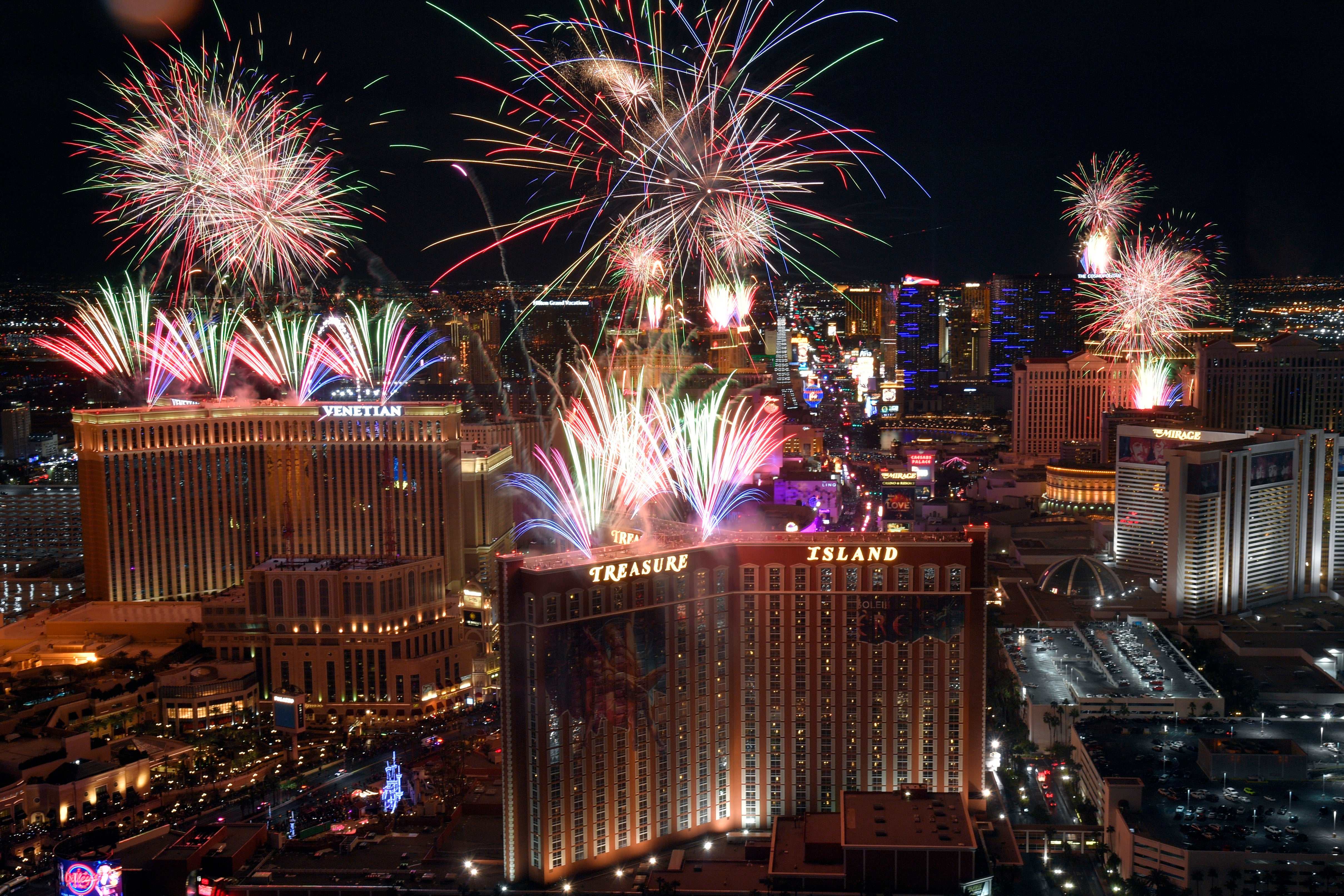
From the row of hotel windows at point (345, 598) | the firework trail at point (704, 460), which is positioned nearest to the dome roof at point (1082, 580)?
the firework trail at point (704, 460)

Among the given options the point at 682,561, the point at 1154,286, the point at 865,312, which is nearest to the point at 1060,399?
the point at 1154,286

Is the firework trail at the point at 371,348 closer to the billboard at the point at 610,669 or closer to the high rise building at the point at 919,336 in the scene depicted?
the billboard at the point at 610,669

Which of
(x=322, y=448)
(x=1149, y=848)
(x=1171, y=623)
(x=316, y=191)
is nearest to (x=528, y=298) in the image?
(x=322, y=448)

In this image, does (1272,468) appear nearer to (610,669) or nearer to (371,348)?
(610,669)

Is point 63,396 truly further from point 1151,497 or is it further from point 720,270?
point 1151,497

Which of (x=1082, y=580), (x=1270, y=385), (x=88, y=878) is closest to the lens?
(x=88, y=878)

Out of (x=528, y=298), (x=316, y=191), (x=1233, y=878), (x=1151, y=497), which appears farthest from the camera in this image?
(x=528, y=298)
